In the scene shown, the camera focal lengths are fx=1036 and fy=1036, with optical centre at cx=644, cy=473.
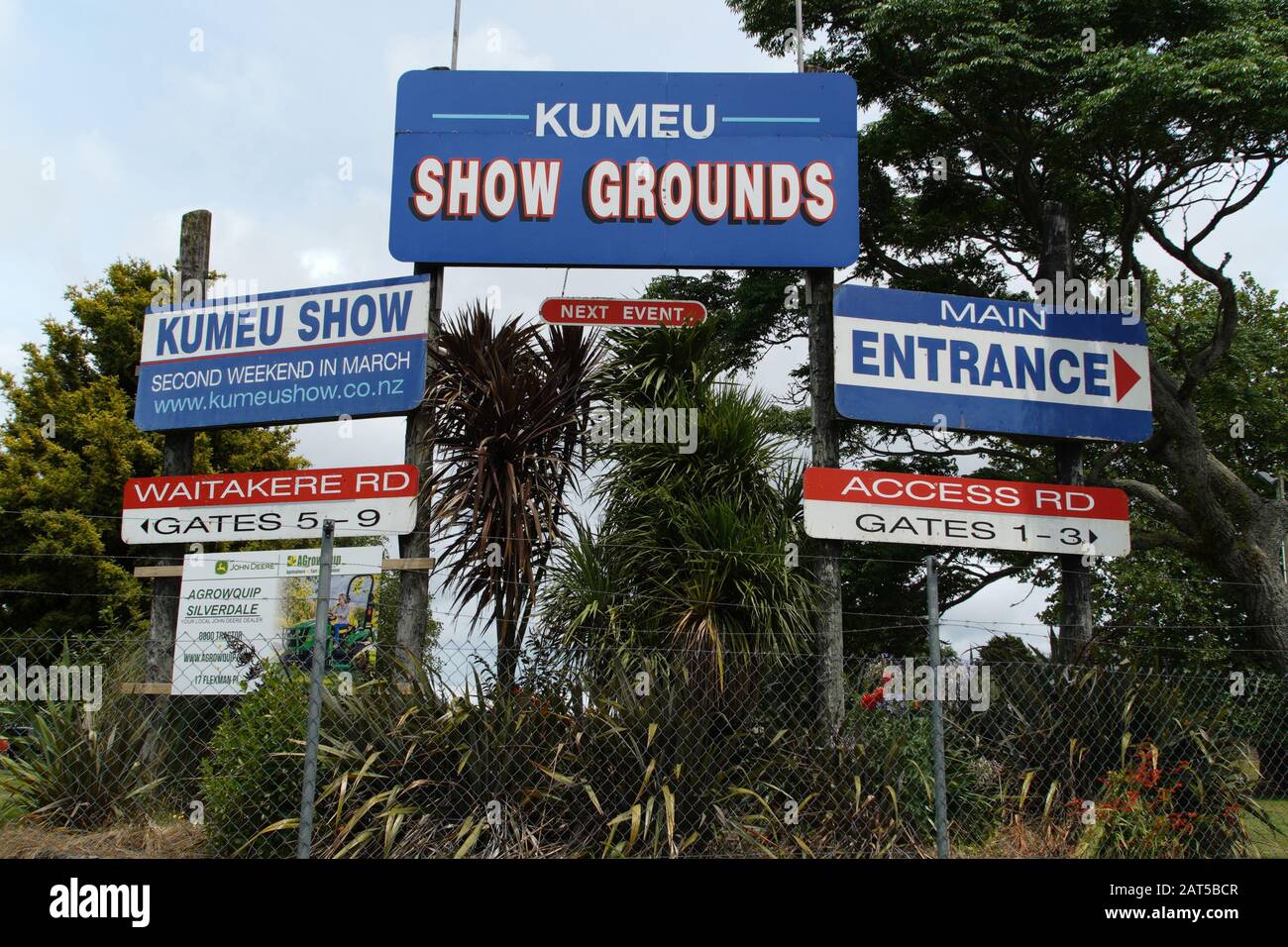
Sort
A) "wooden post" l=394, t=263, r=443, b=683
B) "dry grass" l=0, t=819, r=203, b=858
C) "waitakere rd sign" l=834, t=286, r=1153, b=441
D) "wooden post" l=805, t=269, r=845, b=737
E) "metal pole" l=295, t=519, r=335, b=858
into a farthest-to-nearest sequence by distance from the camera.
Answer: "waitakere rd sign" l=834, t=286, r=1153, b=441 < "wooden post" l=394, t=263, r=443, b=683 < "wooden post" l=805, t=269, r=845, b=737 < "dry grass" l=0, t=819, r=203, b=858 < "metal pole" l=295, t=519, r=335, b=858

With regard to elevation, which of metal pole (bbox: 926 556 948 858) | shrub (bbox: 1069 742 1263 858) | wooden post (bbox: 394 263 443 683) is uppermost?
wooden post (bbox: 394 263 443 683)

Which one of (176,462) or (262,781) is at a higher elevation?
(176,462)

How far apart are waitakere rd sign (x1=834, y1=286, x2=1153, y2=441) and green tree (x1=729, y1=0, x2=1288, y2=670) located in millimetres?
2423

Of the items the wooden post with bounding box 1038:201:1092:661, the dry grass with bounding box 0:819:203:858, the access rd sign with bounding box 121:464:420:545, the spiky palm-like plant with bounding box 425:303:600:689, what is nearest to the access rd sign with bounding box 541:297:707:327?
the spiky palm-like plant with bounding box 425:303:600:689

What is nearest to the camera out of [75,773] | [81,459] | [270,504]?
[75,773]

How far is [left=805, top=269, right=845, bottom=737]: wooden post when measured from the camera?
824 centimetres

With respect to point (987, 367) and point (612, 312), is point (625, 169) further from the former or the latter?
point (987, 367)

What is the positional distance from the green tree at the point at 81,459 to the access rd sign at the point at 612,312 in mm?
12599

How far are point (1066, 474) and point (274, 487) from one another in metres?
7.23

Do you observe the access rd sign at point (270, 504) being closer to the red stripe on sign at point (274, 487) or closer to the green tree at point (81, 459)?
the red stripe on sign at point (274, 487)

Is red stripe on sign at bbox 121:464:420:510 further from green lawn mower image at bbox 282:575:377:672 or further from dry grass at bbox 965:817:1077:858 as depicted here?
dry grass at bbox 965:817:1077:858

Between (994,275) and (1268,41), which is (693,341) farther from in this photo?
(994,275)

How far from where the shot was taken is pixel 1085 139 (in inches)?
479

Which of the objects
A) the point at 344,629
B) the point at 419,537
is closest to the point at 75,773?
the point at 344,629
